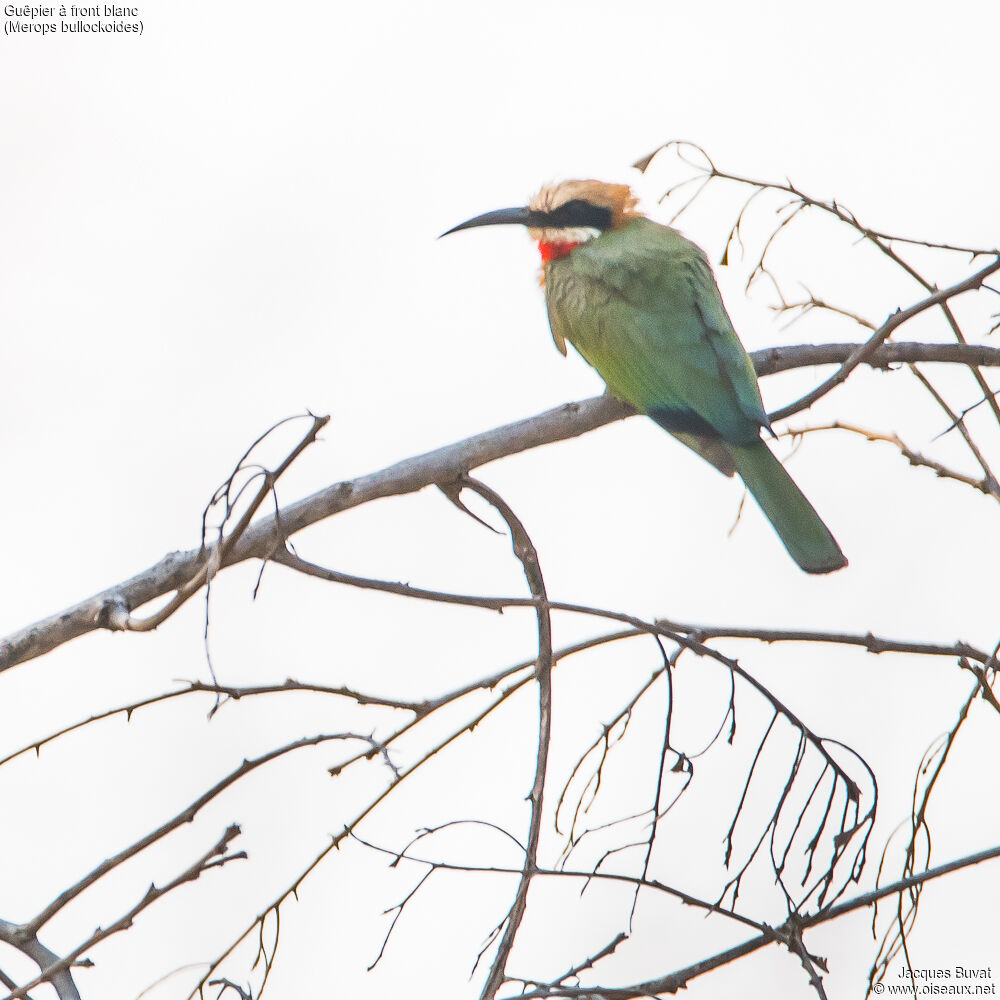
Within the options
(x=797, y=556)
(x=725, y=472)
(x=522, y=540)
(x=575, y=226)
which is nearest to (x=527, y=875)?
(x=522, y=540)

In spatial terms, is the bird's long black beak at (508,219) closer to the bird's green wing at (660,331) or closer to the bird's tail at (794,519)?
the bird's green wing at (660,331)

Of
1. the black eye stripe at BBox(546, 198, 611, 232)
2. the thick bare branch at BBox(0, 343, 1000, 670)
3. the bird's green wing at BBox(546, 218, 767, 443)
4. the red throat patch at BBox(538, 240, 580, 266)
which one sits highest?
the black eye stripe at BBox(546, 198, 611, 232)

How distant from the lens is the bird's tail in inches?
63.2

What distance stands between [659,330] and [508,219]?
567 mm

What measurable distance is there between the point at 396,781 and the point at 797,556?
890 mm

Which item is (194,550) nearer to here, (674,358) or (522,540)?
(522,540)

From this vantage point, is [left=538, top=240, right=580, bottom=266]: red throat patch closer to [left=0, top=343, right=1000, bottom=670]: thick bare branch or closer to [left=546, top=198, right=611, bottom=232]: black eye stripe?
[left=546, top=198, right=611, bottom=232]: black eye stripe

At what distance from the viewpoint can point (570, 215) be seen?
2230 mm

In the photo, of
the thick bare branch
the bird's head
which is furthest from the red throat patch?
the thick bare branch

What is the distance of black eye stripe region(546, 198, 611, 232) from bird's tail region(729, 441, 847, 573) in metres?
0.75

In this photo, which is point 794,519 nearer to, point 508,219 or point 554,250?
point 554,250

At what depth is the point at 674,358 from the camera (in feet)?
6.00

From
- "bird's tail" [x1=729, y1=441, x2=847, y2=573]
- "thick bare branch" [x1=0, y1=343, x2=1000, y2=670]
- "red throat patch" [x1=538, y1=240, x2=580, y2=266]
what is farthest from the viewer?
"red throat patch" [x1=538, y1=240, x2=580, y2=266]

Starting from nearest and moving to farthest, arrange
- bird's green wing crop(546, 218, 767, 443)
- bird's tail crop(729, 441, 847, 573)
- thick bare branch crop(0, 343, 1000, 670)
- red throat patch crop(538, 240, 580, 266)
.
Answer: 1. thick bare branch crop(0, 343, 1000, 670)
2. bird's tail crop(729, 441, 847, 573)
3. bird's green wing crop(546, 218, 767, 443)
4. red throat patch crop(538, 240, 580, 266)
